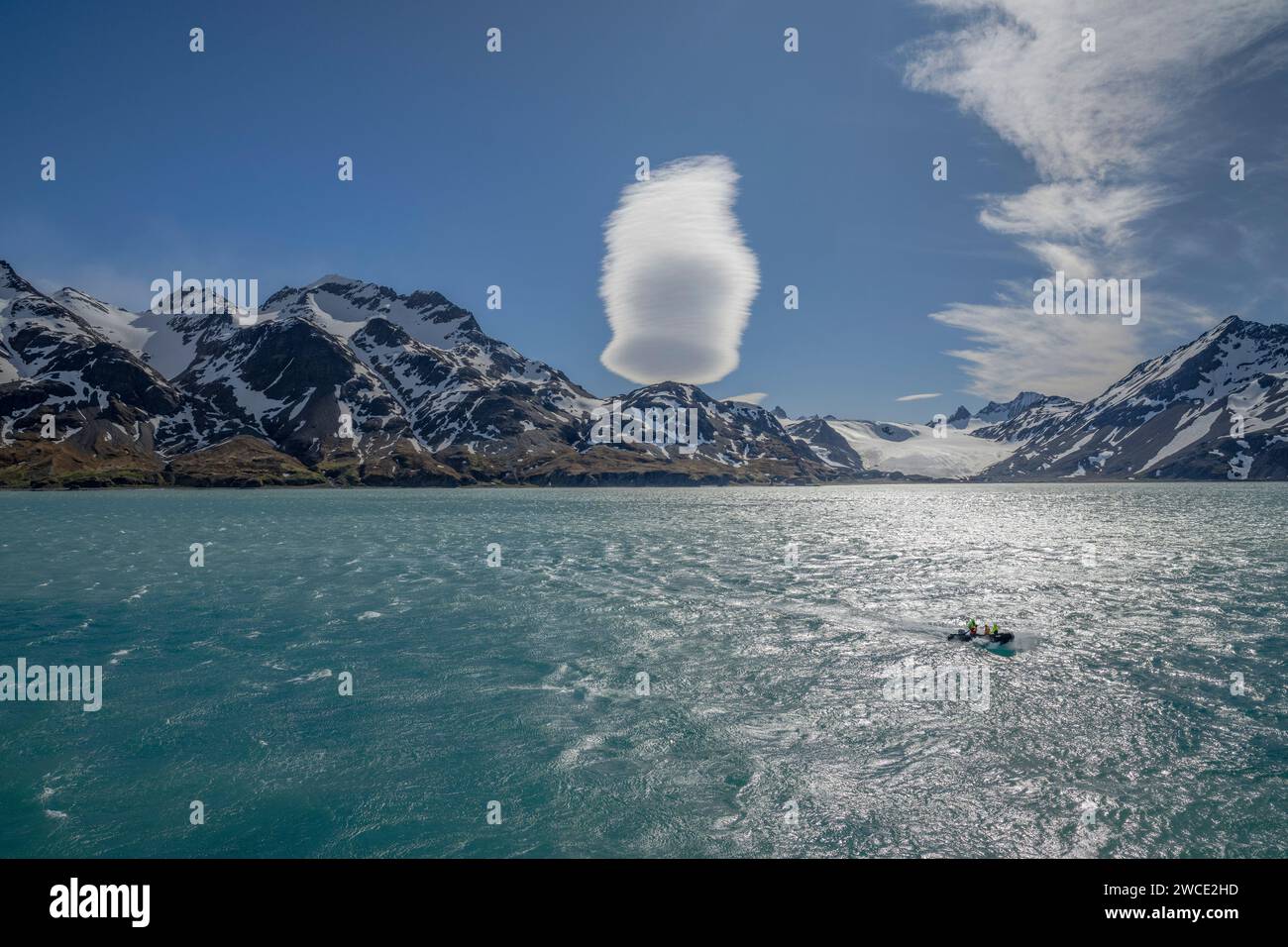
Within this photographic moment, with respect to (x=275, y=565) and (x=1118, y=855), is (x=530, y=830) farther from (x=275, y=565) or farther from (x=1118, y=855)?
(x=275, y=565)

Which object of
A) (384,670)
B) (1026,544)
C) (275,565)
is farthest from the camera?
(1026,544)

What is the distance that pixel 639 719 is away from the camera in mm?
30266

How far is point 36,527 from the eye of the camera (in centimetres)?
12112

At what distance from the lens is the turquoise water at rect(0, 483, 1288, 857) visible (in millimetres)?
21328

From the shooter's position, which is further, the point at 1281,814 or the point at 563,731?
the point at 563,731

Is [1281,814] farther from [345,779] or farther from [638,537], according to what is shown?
[638,537]

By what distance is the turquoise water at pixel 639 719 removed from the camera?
2133 cm

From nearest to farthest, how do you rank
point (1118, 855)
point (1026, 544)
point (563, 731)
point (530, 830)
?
point (1118, 855)
point (530, 830)
point (563, 731)
point (1026, 544)

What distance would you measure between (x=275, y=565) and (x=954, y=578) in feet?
254

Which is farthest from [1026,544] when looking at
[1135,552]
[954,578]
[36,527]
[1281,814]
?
[36,527]
